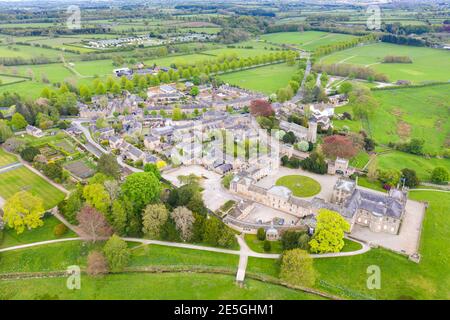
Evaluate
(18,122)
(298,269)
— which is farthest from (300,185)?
(18,122)

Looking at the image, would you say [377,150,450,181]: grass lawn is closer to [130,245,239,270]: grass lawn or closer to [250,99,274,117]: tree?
[250,99,274,117]: tree

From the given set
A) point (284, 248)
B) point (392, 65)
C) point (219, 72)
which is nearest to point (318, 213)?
point (284, 248)

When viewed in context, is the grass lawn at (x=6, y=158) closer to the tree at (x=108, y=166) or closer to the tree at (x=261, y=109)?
the tree at (x=108, y=166)

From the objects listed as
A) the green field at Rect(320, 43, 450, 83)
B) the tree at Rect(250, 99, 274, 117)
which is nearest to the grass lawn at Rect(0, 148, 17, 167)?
the tree at Rect(250, 99, 274, 117)

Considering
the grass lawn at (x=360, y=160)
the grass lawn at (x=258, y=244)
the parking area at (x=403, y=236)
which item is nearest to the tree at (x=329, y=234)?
the grass lawn at (x=258, y=244)
